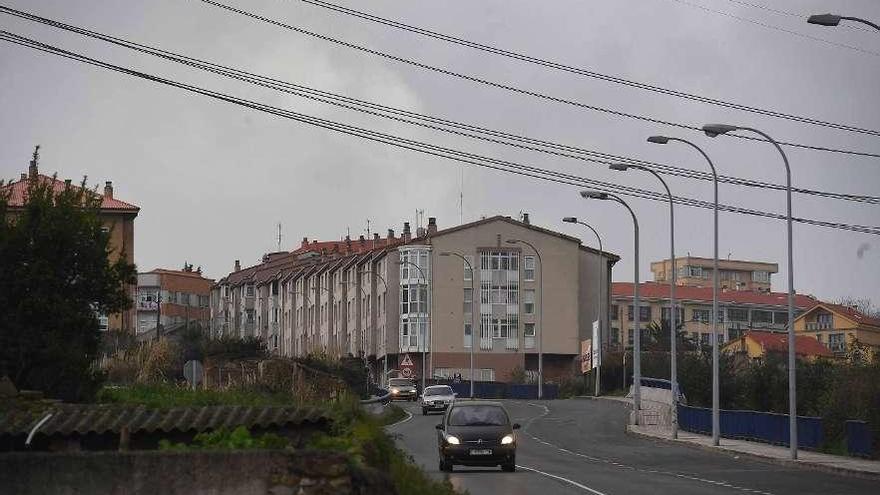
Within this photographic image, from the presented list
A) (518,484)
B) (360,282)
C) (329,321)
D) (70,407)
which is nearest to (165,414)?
(70,407)

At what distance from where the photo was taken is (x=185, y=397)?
24.8 meters

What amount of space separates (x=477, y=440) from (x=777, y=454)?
12.7m

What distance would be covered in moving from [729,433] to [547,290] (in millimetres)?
61545

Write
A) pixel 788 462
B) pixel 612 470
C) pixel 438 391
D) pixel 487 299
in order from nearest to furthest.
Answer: pixel 612 470 < pixel 788 462 < pixel 438 391 < pixel 487 299

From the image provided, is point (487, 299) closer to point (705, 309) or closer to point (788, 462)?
point (705, 309)

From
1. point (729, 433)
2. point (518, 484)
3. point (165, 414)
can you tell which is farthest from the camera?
point (729, 433)

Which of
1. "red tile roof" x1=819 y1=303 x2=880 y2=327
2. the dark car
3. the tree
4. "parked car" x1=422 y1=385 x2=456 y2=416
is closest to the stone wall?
the tree

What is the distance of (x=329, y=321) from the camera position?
14000 cm

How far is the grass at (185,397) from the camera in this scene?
20.4 meters

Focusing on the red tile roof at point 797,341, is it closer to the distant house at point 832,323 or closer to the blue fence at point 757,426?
the distant house at point 832,323

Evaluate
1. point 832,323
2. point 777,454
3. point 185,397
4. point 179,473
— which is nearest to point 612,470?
point 777,454

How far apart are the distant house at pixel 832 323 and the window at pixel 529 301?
3482 cm

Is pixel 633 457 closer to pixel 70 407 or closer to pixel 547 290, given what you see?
pixel 70 407

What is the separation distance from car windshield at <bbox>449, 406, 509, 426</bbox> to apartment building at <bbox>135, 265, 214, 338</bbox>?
12426 centimetres
